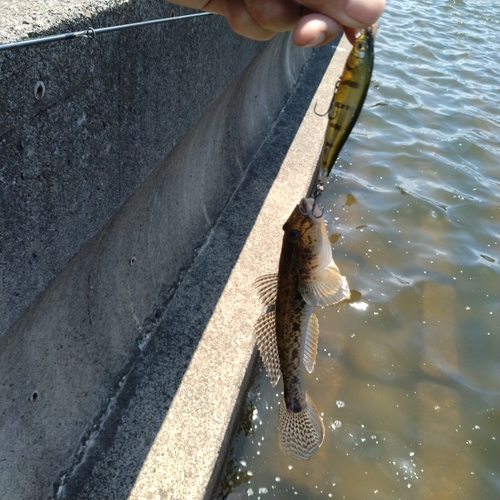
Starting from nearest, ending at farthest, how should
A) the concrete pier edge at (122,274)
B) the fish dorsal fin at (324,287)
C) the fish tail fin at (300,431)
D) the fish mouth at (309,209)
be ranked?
the concrete pier edge at (122,274), the fish mouth at (309,209), the fish dorsal fin at (324,287), the fish tail fin at (300,431)

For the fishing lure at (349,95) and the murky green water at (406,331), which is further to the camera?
the murky green water at (406,331)

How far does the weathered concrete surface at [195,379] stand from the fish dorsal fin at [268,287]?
0.80 m

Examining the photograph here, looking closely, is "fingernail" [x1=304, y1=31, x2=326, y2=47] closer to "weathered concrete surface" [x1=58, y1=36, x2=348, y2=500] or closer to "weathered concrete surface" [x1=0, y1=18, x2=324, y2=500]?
"weathered concrete surface" [x1=0, y1=18, x2=324, y2=500]

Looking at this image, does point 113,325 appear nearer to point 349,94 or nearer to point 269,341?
point 269,341

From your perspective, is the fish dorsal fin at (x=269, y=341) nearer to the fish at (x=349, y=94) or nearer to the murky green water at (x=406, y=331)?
the murky green water at (x=406, y=331)

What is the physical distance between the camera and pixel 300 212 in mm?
2416

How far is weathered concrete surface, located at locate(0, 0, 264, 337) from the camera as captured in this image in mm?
1907

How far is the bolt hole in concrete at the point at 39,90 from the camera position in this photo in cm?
193

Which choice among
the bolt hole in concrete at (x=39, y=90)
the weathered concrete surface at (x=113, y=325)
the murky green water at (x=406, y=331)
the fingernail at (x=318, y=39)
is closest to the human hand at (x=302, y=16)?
the fingernail at (x=318, y=39)

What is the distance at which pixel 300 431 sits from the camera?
3.21 meters

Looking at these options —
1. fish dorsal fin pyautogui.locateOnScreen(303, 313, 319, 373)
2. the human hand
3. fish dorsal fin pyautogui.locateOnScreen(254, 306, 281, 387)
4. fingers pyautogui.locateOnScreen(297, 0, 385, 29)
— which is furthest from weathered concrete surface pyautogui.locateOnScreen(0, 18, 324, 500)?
fingers pyautogui.locateOnScreen(297, 0, 385, 29)

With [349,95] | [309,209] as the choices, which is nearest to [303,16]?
[349,95]

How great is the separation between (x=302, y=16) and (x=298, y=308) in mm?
1491

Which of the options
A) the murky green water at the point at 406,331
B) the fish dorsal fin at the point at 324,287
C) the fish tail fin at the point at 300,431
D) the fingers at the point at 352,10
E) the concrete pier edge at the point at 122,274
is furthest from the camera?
the murky green water at the point at 406,331
